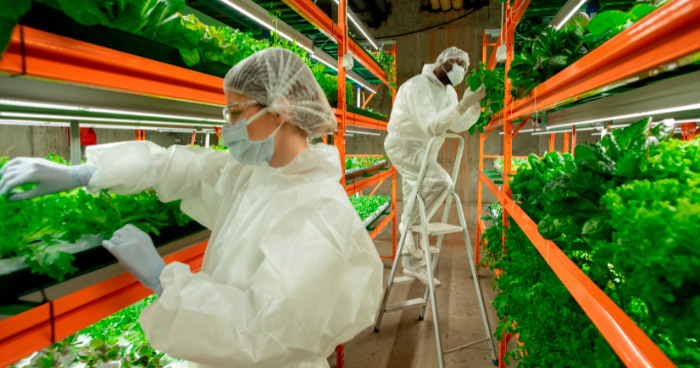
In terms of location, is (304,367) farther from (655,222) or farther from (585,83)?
(585,83)

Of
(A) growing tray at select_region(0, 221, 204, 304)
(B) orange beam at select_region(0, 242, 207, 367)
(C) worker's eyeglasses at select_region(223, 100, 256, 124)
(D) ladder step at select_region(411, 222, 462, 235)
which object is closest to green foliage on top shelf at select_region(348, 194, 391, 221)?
(D) ladder step at select_region(411, 222, 462, 235)

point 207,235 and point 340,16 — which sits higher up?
point 340,16

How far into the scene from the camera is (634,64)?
3.03 ft

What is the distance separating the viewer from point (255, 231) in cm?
133

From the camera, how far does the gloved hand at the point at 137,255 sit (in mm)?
1163

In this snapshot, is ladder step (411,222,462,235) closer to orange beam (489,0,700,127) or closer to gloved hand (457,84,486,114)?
gloved hand (457,84,486,114)

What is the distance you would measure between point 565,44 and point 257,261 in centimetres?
157

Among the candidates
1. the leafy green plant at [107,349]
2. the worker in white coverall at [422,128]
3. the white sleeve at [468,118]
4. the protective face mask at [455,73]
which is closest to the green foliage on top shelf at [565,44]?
the white sleeve at [468,118]

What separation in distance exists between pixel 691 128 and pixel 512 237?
7.84 ft

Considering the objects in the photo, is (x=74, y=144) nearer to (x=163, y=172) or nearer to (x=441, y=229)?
(x=163, y=172)

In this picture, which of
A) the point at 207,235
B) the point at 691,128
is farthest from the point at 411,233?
the point at 207,235

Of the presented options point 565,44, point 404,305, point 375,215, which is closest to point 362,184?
point 375,215

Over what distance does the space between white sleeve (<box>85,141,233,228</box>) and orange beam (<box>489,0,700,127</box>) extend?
4.63 ft

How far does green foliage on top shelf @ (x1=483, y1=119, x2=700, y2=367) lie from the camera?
2.44ft
